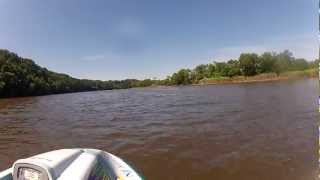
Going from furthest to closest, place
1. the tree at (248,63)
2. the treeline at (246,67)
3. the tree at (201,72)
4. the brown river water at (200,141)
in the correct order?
the tree at (201,72) < the tree at (248,63) < the treeline at (246,67) < the brown river water at (200,141)

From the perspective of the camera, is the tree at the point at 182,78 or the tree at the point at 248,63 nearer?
the tree at the point at 248,63

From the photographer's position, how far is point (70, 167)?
376 cm

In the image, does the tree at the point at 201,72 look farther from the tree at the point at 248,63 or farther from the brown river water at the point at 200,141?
the brown river water at the point at 200,141

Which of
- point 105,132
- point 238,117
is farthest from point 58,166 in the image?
point 238,117

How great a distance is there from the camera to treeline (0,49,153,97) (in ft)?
189

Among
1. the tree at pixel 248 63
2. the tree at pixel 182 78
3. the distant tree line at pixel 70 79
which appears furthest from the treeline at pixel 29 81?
the tree at pixel 248 63

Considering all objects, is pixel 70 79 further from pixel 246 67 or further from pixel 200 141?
pixel 200 141

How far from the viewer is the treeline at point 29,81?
2270 inches

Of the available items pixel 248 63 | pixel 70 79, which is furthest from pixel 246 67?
pixel 70 79

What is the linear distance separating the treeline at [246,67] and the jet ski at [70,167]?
158 ft

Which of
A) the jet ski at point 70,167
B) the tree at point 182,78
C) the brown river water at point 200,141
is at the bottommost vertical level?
the brown river water at point 200,141

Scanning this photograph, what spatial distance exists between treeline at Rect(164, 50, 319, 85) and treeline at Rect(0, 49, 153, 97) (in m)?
20.3

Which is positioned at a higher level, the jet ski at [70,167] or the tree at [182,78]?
the tree at [182,78]

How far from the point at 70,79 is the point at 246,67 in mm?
39830
